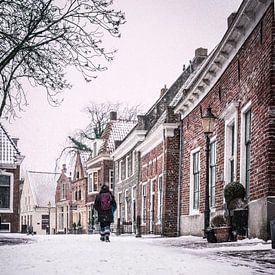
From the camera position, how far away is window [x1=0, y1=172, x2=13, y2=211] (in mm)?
39500

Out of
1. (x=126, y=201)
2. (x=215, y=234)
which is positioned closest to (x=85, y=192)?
(x=126, y=201)

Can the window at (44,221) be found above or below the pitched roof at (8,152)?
below

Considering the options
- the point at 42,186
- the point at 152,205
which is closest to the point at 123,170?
the point at 152,205

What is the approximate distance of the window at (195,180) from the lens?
20906 mm

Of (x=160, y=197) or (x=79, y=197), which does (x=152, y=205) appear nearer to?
(x=160, y=197)

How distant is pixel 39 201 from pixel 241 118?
2343 inches

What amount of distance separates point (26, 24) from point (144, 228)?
1746 centimetres

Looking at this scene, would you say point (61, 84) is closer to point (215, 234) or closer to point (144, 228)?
point (215, 234)

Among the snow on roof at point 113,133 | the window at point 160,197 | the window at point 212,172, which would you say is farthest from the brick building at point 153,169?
the snow on roof at point 113,133

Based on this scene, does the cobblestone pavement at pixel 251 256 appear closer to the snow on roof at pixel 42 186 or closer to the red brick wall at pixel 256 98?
the red brick wall at pixel 256 98

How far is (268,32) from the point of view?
1212cm

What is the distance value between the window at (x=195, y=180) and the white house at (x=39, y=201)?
47533 millimetres

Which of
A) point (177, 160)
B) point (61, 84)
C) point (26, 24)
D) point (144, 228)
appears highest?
point (26, 24)

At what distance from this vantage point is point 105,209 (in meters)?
16.0
